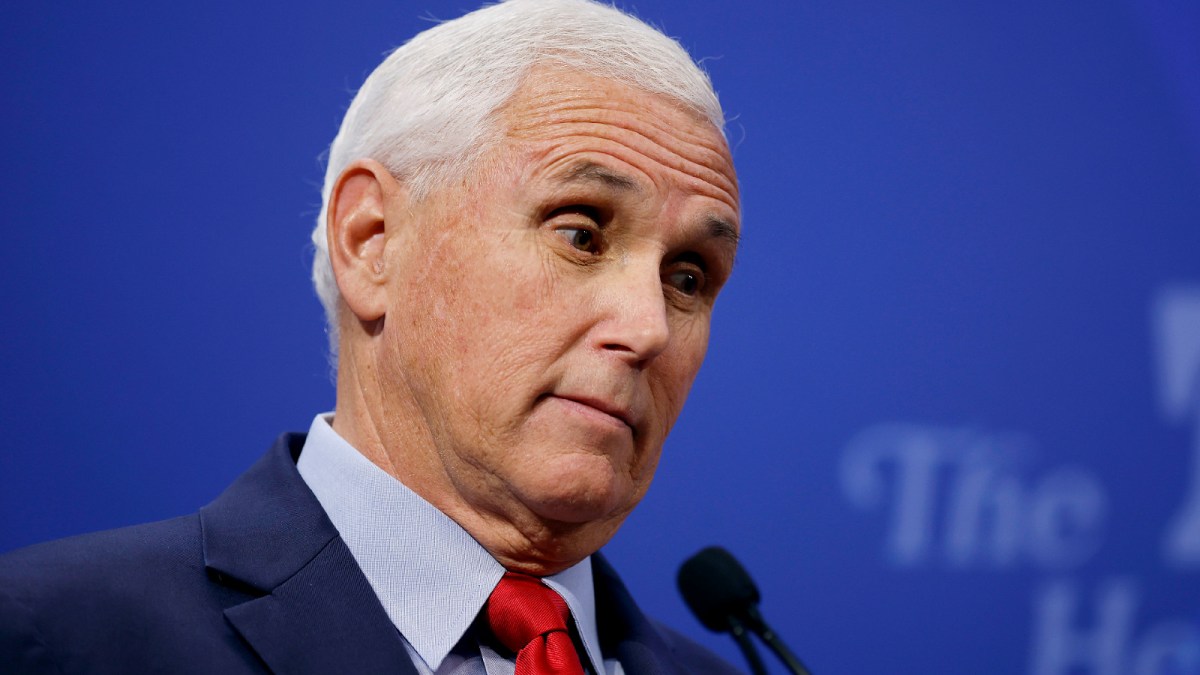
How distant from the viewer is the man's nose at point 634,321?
1.41 m

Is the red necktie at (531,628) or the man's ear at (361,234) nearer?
the red necktie at (531,628)

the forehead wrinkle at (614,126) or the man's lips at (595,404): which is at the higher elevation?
the forehead wrinkle at (614,126)

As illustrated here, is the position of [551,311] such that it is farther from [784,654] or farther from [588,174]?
[784,654]

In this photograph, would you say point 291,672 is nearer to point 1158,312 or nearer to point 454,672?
point 454,672

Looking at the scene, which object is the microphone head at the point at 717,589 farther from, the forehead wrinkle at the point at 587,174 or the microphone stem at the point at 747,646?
the forehead wrinkle at the point at 587,174

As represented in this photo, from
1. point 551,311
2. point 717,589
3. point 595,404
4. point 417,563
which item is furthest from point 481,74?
point 717,589

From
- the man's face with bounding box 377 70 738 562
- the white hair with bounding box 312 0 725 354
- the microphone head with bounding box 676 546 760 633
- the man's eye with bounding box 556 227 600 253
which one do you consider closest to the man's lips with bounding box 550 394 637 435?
the man's face with bounding box 377 70 738 562

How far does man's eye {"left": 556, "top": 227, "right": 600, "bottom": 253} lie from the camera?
4.76 ft

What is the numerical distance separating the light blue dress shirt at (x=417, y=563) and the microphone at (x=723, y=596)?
0.85 feet

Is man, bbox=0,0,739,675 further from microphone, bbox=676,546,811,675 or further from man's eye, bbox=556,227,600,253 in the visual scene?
microphone, bbox=676,546,811,675

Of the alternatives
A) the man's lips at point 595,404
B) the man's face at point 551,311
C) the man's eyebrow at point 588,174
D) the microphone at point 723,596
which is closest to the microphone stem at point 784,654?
the microphone at point 723,596

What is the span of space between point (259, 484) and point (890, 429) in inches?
55.4

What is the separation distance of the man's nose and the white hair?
0.79ft

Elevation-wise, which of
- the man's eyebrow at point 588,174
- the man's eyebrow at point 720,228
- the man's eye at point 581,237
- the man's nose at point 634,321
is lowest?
the man's nose at point 634,321
